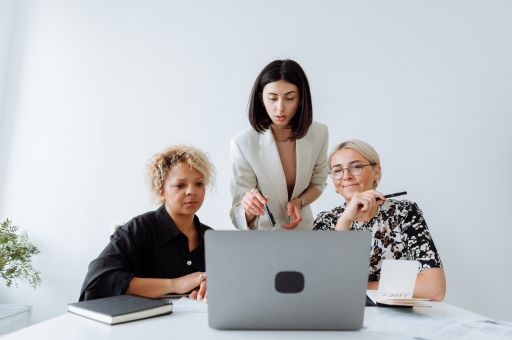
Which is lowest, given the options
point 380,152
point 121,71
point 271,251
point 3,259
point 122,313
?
point 3,259

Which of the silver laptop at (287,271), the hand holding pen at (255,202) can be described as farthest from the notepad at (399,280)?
the hand holding pen at (255,202)

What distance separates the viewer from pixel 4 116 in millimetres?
2662

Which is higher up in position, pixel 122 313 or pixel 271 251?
pixel 271 251

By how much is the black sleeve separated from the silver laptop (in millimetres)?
567

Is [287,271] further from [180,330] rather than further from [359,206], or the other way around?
[359,206]

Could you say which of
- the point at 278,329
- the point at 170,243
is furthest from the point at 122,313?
the point at 170,243

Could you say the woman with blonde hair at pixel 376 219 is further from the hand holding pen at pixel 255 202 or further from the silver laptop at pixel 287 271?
the silver laptop at pixel 287 271

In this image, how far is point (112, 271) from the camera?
123 cm

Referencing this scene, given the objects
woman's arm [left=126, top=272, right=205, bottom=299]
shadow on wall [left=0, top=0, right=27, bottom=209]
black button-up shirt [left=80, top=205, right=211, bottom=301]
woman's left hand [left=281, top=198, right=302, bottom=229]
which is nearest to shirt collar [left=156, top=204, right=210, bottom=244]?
black button-up shirt [left=80, top=205, right=211, bottom=301]

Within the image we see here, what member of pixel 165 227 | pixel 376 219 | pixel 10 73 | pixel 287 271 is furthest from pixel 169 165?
pixel 10 73

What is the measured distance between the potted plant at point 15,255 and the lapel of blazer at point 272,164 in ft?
4.73

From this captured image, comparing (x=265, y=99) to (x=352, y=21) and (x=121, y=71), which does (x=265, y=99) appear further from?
(x=121, y=71)

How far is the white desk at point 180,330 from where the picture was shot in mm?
734

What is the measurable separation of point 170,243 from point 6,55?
1970 millimetres
